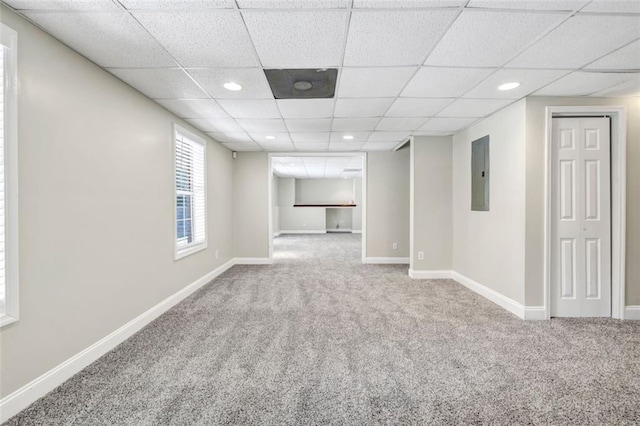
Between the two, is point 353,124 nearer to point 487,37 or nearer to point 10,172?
point 487,37

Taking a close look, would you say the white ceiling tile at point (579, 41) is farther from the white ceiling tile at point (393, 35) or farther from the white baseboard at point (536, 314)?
the white baseboard at point (536, 314)

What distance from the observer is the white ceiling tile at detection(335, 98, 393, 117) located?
2867mm

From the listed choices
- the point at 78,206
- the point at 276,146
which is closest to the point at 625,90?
the point at 276,146

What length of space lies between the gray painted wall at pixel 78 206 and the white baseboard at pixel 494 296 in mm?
3834

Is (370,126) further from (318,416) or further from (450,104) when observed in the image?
(318,416)

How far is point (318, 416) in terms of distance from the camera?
61.1 inches

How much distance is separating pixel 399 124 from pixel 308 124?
123cm

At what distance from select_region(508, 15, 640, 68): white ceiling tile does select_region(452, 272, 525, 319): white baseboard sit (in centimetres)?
230

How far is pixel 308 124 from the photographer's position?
3.71 meters

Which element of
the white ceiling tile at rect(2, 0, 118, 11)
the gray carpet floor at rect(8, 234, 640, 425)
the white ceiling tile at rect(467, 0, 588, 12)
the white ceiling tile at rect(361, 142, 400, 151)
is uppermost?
the white ceiling tile at rect(361, 142, 400, 151)

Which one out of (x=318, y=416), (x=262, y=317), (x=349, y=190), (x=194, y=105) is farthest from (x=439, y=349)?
(x=349, y=190)

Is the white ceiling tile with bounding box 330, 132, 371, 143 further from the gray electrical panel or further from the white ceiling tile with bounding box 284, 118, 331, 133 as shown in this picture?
the gray electrical panel

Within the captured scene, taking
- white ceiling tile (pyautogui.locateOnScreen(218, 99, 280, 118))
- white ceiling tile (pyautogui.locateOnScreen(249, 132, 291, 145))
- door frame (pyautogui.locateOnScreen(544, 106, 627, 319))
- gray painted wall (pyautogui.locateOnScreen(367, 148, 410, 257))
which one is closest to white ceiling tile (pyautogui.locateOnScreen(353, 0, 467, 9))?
white ceiling tile (pyautogui.locateOnScreen(218, 99, 280, 118))

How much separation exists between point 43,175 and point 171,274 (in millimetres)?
1805
